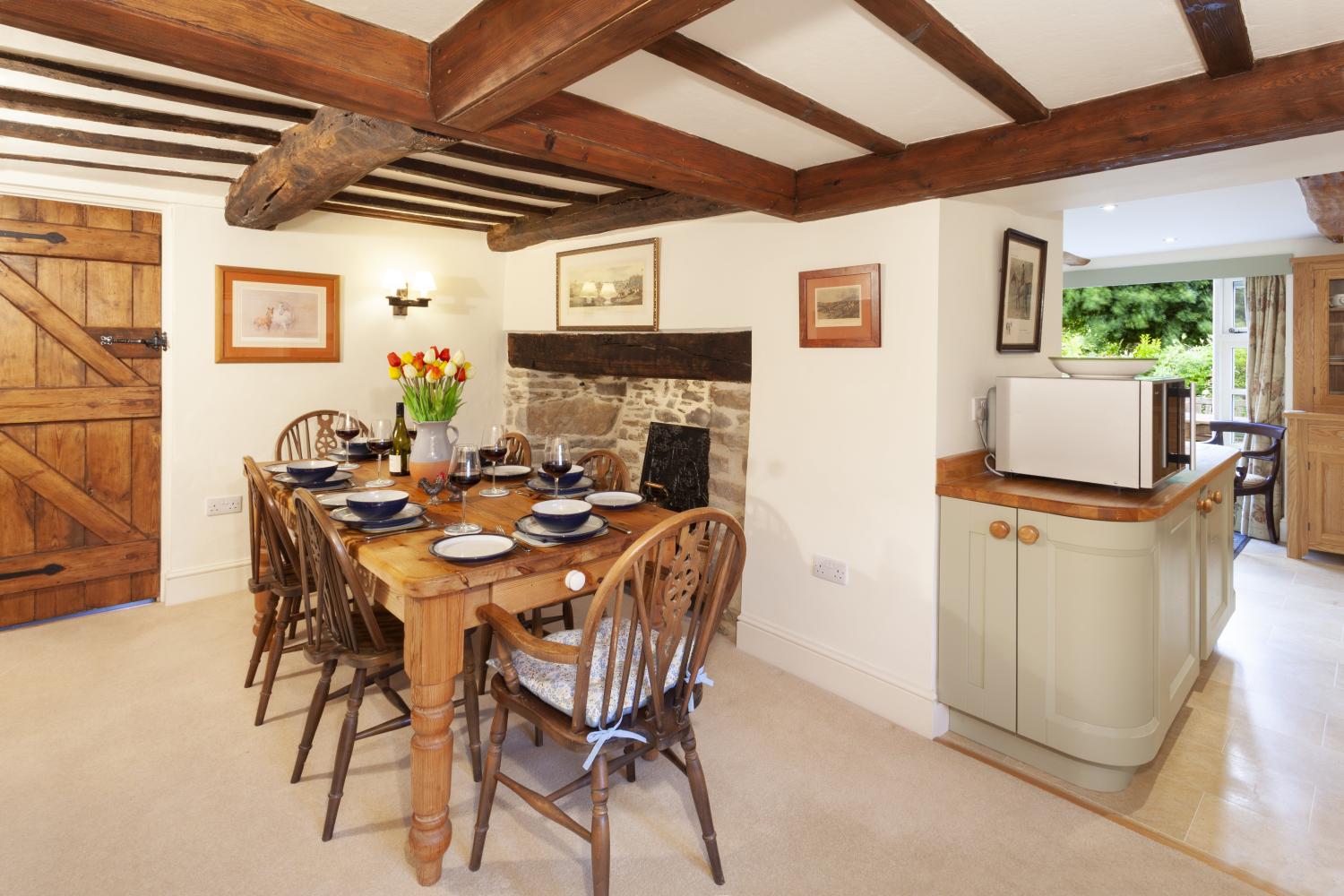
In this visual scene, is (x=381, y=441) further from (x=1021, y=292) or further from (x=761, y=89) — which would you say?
(x=1021, y=292)

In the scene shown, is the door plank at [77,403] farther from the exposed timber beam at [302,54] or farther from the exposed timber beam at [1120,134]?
the exposed timber beam at [1120,134]

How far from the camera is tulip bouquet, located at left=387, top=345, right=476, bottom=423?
2.84m

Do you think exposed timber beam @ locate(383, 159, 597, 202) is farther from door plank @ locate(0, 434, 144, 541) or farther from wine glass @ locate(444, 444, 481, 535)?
door plank @ locate(0, 434, 144, 541)

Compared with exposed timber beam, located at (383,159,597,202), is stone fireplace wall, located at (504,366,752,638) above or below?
below

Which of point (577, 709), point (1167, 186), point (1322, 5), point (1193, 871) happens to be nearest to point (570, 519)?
point (577, 709)

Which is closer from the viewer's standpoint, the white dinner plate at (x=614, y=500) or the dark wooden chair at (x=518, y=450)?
the white dinner plate at (x=614, y=500)

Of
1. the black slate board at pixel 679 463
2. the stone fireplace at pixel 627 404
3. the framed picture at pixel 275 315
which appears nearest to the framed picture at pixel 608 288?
the stone fireplace at pixel 627 404

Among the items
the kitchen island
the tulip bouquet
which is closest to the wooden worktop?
the kitchen island

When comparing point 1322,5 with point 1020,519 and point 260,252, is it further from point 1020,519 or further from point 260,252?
point 260,252

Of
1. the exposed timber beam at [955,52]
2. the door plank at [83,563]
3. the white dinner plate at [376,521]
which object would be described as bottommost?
the door plank at [83,563]

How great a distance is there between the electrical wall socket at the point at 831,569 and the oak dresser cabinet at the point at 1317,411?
3.88m

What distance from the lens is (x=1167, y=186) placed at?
8.46 feet

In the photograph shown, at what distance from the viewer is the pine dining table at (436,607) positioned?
183 centimetres

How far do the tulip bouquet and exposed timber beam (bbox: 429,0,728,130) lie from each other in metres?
1.18
